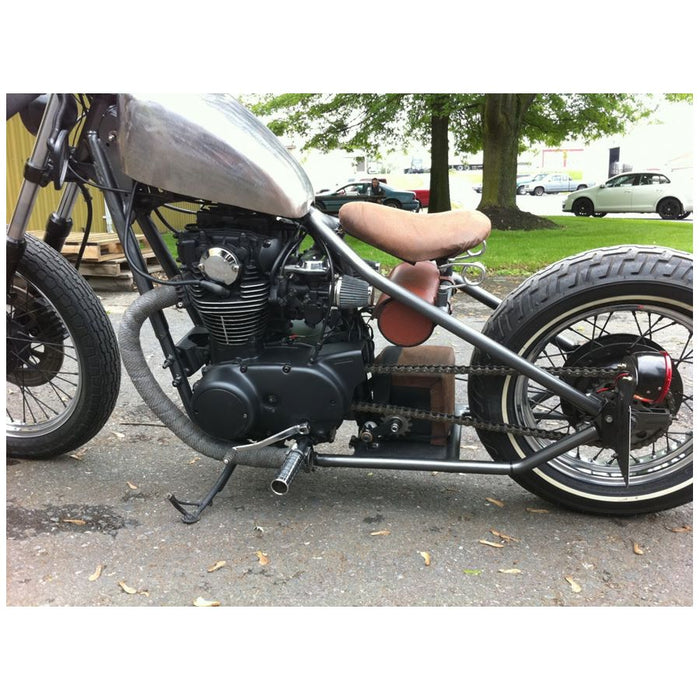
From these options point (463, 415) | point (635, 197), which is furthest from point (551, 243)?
point (635, 197)

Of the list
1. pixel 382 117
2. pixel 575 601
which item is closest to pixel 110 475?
pixel 575 601

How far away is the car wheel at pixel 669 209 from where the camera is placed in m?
21.6

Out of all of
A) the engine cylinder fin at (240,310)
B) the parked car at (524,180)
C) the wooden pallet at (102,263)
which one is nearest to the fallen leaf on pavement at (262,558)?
the engine cylinder fin at (240,310)

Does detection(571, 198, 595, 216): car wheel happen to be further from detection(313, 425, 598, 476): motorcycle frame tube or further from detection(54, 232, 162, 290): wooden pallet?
detection(313, 425, 598, 476): motorcycle frame tube

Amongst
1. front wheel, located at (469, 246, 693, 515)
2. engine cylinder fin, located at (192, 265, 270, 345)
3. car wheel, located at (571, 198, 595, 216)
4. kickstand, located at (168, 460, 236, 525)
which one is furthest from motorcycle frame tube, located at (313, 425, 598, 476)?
car wheel, located at (571, 198, 595, 216)

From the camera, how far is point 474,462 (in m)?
2.79

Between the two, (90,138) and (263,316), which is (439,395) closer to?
(263,316)

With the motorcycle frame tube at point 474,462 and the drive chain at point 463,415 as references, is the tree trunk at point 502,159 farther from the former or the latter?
the motorcycle frame tube at point 474,462

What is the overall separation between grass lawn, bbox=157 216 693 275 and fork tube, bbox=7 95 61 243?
5.22m

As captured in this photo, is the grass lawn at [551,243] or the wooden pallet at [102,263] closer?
the wooden pallet at [102,263]

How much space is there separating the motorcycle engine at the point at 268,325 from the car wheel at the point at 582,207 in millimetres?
23047

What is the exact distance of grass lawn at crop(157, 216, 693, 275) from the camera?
959 cm

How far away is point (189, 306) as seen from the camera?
2.90 m

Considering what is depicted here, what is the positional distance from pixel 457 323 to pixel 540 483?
30.8 inches
